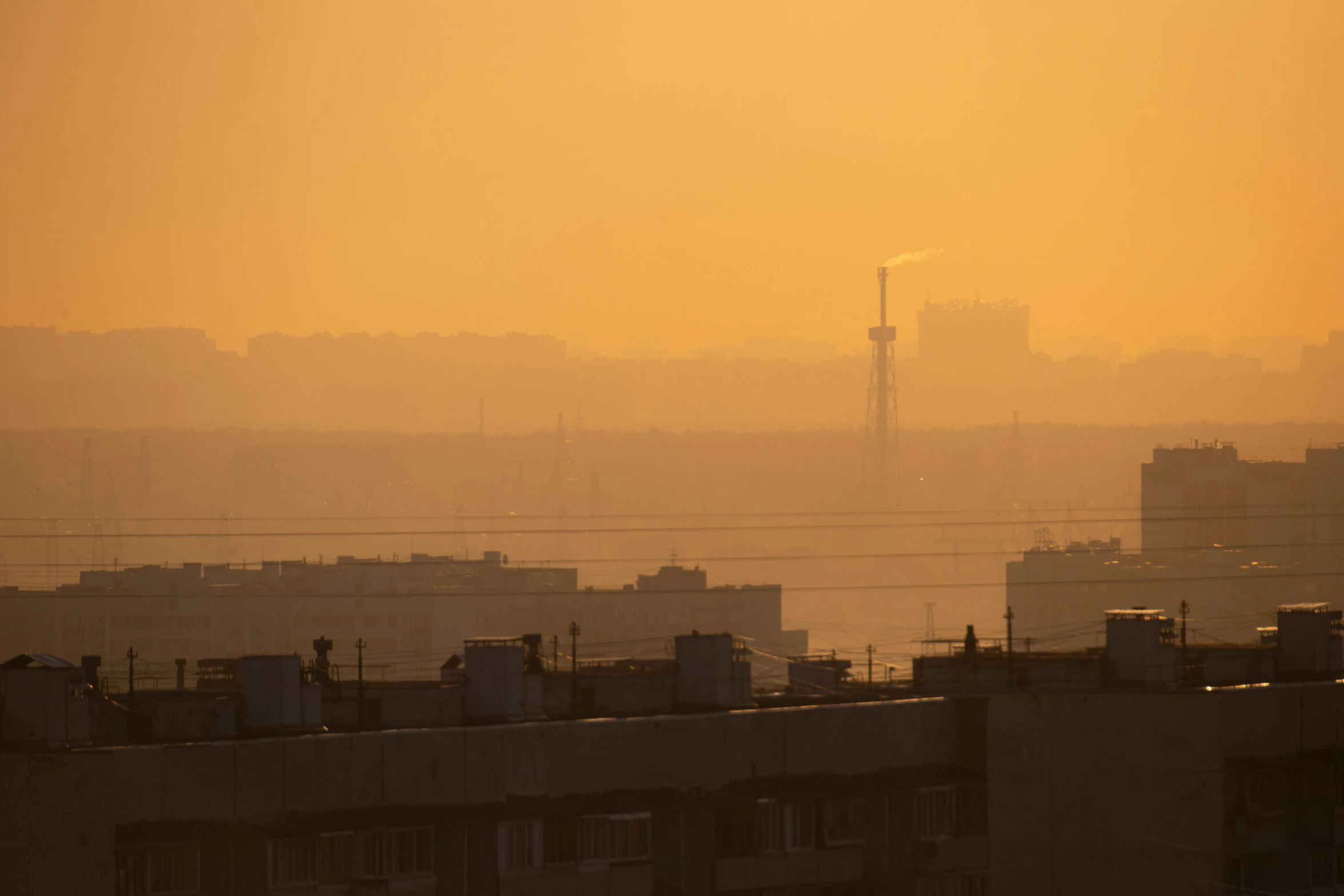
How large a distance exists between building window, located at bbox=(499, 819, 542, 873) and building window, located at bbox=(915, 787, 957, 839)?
594 centimetres

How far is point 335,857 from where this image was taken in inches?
856

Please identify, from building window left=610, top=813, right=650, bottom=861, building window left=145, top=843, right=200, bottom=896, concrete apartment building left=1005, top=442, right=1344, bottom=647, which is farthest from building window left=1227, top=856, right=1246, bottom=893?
concrete apartment building left=1005, top=442, right=1344, bottom=647

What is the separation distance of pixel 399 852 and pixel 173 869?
2.88 metres

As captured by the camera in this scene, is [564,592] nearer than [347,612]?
No

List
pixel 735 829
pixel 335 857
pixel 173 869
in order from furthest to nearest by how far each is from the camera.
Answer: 1. pixel 735 829
2. pixel 335 857
3. pixel 173 869

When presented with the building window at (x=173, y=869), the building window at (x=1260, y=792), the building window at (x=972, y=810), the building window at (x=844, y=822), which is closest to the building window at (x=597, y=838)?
the building window at (x=844, y=822)

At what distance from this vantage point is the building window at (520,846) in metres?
22.6

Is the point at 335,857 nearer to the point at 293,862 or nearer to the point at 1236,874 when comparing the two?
the point at 293,862

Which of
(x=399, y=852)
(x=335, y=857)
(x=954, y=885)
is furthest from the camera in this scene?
(x=954, y=885)

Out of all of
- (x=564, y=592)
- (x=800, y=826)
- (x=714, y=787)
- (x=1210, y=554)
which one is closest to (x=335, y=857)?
(x=714, y=787)

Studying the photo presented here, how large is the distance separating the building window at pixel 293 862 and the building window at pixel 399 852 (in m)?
0.67

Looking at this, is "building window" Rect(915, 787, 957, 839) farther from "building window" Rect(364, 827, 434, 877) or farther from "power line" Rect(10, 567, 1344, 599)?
"power line" Rect(10, 567, 1344, 599)

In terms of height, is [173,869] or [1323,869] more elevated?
[173,869]

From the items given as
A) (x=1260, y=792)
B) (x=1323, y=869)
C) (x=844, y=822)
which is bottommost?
(x=1323, y=869)
